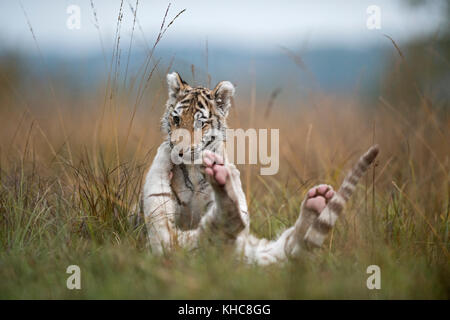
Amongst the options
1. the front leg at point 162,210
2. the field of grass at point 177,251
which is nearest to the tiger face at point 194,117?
the front leg at point 162,210

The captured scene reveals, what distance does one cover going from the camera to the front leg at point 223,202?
10.3 feet

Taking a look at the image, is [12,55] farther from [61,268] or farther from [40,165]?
[61,268]

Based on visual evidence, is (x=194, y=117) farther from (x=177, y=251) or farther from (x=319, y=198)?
(x=319, y=198)

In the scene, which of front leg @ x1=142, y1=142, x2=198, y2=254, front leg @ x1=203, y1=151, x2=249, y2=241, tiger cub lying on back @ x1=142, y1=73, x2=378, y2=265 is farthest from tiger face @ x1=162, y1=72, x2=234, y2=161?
front leg @ x1=203, y1=151, x2=249, y2=241

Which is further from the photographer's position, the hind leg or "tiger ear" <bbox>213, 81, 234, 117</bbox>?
"tiger ear" <bbox>213, 81, 234, 117</bbox>

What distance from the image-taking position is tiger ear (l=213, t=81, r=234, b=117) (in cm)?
398

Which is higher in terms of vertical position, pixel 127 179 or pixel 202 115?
pixel 202 115

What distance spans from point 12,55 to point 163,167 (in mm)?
8309

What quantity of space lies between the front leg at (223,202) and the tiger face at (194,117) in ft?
1.51

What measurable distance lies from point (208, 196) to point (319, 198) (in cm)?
88

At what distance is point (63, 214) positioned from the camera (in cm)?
386

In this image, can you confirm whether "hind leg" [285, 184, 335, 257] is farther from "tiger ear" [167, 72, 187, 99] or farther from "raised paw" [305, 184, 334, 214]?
"tiger ear" [167, 72, 187, 99]

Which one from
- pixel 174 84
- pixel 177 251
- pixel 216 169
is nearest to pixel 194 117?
pixel 174 84
